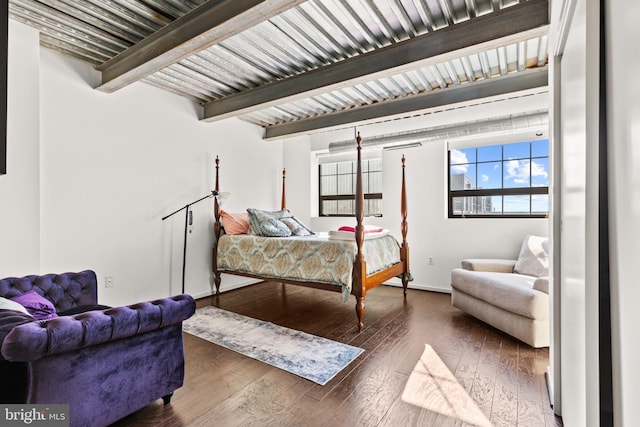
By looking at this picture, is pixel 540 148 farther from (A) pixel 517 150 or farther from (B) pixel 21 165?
(B) pixel 21 165

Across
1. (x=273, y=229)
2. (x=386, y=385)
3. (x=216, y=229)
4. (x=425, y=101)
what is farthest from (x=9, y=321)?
(x=425, y=101)

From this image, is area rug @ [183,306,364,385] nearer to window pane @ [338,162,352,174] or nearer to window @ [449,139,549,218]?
window @ [449,139,549,218]

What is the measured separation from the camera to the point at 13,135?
2.61 metres

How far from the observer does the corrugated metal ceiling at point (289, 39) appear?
232cm

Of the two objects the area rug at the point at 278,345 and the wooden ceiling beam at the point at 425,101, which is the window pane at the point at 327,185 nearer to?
the wooden ceiling beam at the point at 425,101

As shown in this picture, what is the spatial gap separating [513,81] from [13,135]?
467 centimetres

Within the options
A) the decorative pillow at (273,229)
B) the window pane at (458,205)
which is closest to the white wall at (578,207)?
the window pane at (458,205)

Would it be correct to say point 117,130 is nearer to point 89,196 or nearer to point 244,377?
point 89,196

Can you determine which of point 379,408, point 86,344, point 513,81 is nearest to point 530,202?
point 513,81

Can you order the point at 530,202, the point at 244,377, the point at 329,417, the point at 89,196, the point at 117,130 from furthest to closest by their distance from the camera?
the point at 530,202, the point at 117,130, the point at 89,196, the point at 244,377, the point at 329,417

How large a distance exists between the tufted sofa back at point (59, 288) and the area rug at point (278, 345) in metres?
0.96

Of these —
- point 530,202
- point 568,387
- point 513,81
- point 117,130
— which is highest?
point 513,81

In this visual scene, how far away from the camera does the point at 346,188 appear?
5703 millimetres

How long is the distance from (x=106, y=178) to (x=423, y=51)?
11.1ft
